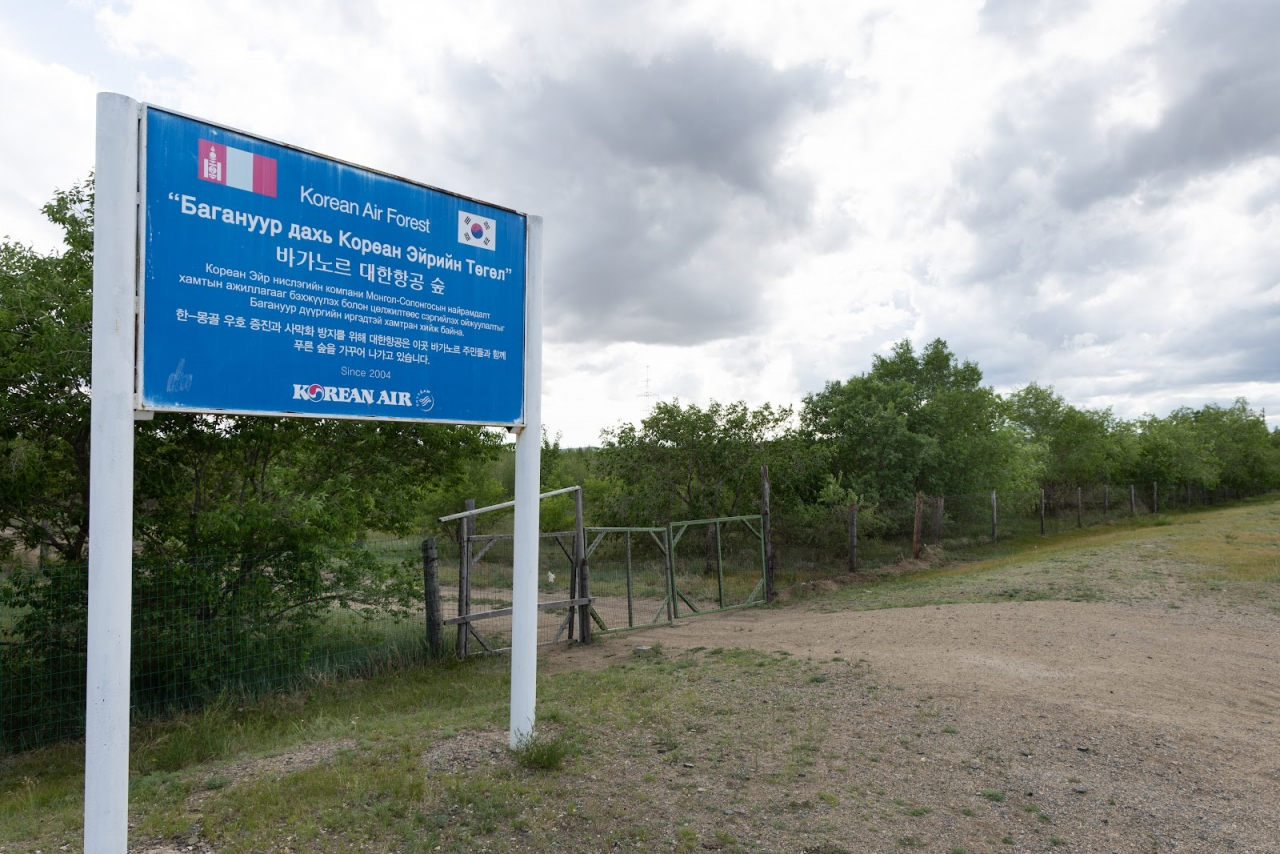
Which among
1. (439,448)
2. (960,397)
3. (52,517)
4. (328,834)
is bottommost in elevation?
(328,834)

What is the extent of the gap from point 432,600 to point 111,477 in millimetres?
6256

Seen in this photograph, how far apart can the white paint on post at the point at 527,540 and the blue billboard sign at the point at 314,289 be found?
0.09 meters

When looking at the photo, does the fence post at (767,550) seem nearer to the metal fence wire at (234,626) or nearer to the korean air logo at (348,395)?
the metal fence wire at (234,626)

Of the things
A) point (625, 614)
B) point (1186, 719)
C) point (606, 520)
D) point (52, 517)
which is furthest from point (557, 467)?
point (1186, 719)

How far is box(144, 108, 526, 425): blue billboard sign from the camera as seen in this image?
138 inches

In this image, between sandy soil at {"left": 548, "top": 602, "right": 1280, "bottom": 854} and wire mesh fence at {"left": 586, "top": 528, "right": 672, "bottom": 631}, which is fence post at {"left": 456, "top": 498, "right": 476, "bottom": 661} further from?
wire mesh fence at {"left": 586, "top": 528, "right": 672, "bottom": 631}

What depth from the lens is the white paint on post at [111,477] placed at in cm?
324

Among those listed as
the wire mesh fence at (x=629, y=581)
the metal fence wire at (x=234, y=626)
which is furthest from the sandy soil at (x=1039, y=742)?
the wire mesh fence at (x=629, y=581)

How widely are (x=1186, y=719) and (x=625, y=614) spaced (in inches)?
346

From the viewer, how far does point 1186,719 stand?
585 centimetres

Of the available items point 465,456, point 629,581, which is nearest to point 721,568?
point 629,581

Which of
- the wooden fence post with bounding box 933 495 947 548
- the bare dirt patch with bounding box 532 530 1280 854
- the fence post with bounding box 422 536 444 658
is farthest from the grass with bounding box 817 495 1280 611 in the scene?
the fence post with bounding box 422 536 444 658

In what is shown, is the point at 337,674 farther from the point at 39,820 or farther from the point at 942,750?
the point at 942,750

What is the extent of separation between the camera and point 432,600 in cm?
920
